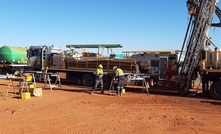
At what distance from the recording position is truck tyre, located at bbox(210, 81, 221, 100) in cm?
1553

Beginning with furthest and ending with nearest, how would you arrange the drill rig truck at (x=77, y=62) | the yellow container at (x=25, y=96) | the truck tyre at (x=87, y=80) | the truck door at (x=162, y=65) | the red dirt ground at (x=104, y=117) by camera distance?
the truck tyre at (x=87, y=80) → the drill rig truck at (x=77, y=62) → the truck door at (x=162, y=65) → the yellow container at (x=25, y=96) → the red dirt ground at (x=104, y=117)

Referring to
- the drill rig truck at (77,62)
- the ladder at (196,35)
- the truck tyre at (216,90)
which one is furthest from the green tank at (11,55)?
the truck tyre at (216,90)

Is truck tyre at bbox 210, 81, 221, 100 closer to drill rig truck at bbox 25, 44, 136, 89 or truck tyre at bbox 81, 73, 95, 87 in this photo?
drill rig truck at bbox 25, 44, 136, 89

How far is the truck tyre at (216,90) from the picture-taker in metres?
15.5

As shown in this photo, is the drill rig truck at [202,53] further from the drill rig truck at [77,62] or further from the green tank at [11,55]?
the green tank at [11,55]

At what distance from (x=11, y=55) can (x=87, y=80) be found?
40.0ft

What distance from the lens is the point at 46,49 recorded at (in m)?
22.8

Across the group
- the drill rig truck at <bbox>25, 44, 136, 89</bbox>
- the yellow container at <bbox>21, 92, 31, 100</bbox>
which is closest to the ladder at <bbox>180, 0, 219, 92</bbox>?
the drill rig truck at <bbox>25, 44, 136, 89</bbox>

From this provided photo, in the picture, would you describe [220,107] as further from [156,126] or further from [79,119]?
[79,119]

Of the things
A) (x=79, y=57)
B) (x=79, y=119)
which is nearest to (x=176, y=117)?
(x=79, y=119)

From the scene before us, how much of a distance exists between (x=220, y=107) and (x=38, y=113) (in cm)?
747

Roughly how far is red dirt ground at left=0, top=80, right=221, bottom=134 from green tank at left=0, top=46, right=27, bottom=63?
1702cm

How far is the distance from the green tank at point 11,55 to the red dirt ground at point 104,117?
→ 17017mm

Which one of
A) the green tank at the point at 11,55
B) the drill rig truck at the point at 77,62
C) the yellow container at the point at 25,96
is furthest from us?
the green tank at the point at 11,55
